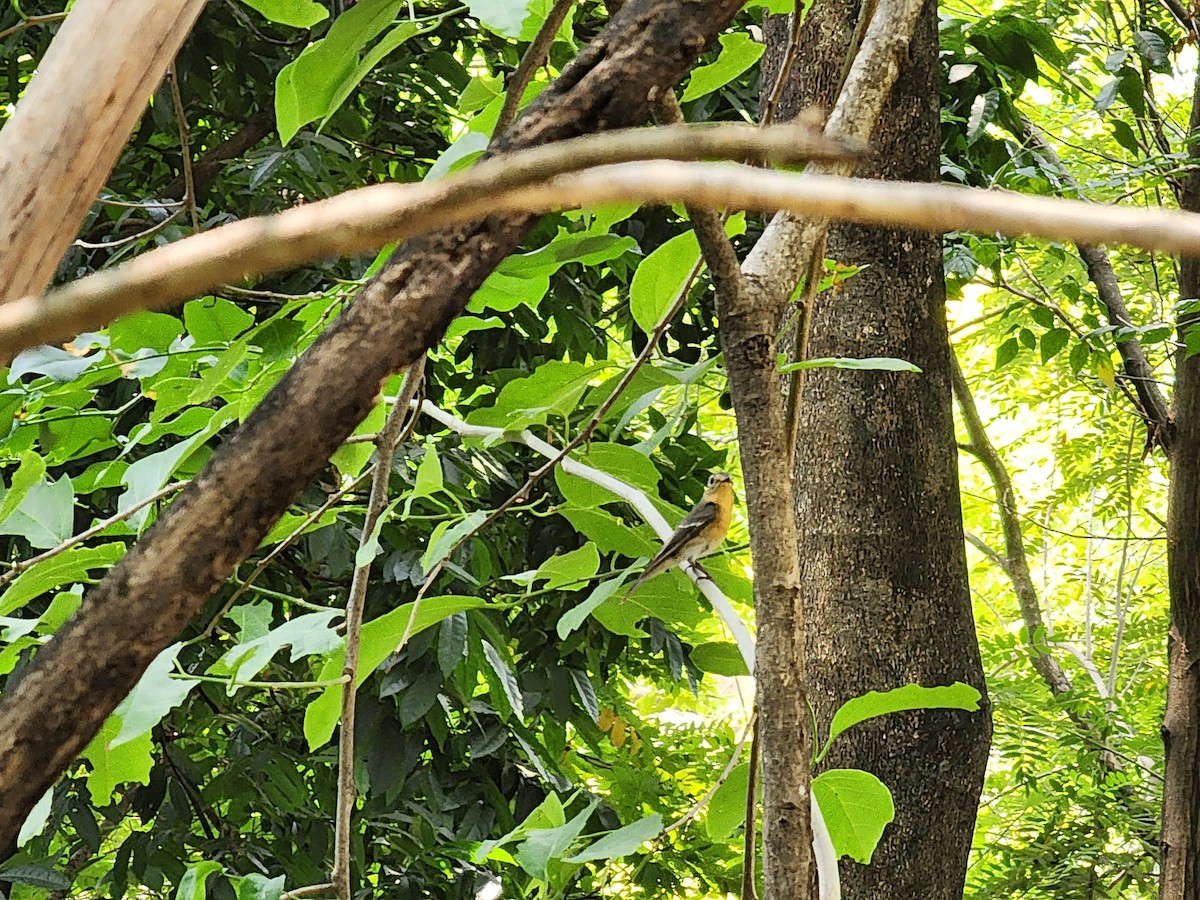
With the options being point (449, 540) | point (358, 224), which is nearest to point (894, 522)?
point (449, 540)

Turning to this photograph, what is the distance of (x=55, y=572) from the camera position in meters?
0.75

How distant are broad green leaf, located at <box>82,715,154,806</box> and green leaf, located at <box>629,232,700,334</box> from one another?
16.6 inches

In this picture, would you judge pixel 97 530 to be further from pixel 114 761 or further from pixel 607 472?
pixel 607 472

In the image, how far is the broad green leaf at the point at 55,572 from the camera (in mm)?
739

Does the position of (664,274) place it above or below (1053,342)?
below

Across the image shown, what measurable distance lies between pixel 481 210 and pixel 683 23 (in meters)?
0.31

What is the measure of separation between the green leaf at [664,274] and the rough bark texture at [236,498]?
0.29 m

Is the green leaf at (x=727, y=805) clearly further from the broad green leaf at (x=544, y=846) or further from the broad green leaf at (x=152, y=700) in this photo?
the broad green leaf at (x=152, y=700)

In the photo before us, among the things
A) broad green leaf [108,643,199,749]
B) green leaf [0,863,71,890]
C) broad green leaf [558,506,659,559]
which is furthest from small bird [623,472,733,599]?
green leaf [0,863,71,890]

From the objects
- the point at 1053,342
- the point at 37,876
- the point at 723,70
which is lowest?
the point at 37,876

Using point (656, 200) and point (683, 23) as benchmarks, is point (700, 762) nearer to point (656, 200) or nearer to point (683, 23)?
point (683, 23)

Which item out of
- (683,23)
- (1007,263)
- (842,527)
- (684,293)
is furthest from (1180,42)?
(683,23)

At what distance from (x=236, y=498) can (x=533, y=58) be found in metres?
0.37

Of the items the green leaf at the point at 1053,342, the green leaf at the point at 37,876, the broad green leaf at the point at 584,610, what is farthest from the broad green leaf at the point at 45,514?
the green leaf at the point at 1053,342
